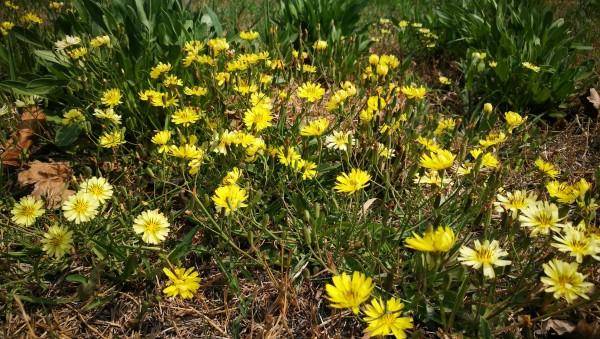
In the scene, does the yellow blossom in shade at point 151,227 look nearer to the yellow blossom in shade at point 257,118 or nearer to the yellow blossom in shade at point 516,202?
the yellow blossom in shade at point 257,118

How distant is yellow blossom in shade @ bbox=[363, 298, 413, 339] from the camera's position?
41.4 inches

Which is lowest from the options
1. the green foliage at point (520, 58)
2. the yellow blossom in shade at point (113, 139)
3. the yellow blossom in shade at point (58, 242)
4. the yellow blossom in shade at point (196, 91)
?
the green foliage at point (520, 58)

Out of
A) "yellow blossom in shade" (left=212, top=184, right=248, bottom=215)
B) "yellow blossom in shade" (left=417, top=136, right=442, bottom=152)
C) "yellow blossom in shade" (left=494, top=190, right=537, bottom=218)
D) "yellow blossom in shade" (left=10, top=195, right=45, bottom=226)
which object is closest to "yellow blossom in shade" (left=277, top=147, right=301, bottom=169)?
"yellow blossom in shade" (left=212, top=184, right=248, bottom=215)

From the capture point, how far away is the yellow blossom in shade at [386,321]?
105cm

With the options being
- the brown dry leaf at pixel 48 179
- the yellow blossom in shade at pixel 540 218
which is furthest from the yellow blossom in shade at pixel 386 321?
the brown dry leaf at pixel 48 179

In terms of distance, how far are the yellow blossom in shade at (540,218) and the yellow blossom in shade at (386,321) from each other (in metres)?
0.48

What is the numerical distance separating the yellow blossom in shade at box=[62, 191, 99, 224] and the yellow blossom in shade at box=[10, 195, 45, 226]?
0.45ft

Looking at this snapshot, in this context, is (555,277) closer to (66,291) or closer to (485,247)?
(485,247)

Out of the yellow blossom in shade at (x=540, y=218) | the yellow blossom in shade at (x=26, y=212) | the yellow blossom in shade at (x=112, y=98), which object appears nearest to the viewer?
the yellow blossom in shade at (x=540, y=218)

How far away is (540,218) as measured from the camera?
1.22 m

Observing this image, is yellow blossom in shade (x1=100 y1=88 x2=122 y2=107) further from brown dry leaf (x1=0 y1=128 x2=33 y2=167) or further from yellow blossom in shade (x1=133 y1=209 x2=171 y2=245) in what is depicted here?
yellow blossom in shade (x1=133 y1=209 x2=171 y2=245)

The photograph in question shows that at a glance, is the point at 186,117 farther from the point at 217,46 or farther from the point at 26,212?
the point at 26,212

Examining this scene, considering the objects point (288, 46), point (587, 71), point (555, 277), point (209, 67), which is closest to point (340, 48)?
point (288, 46)

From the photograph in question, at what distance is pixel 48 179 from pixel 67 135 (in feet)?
0.74
